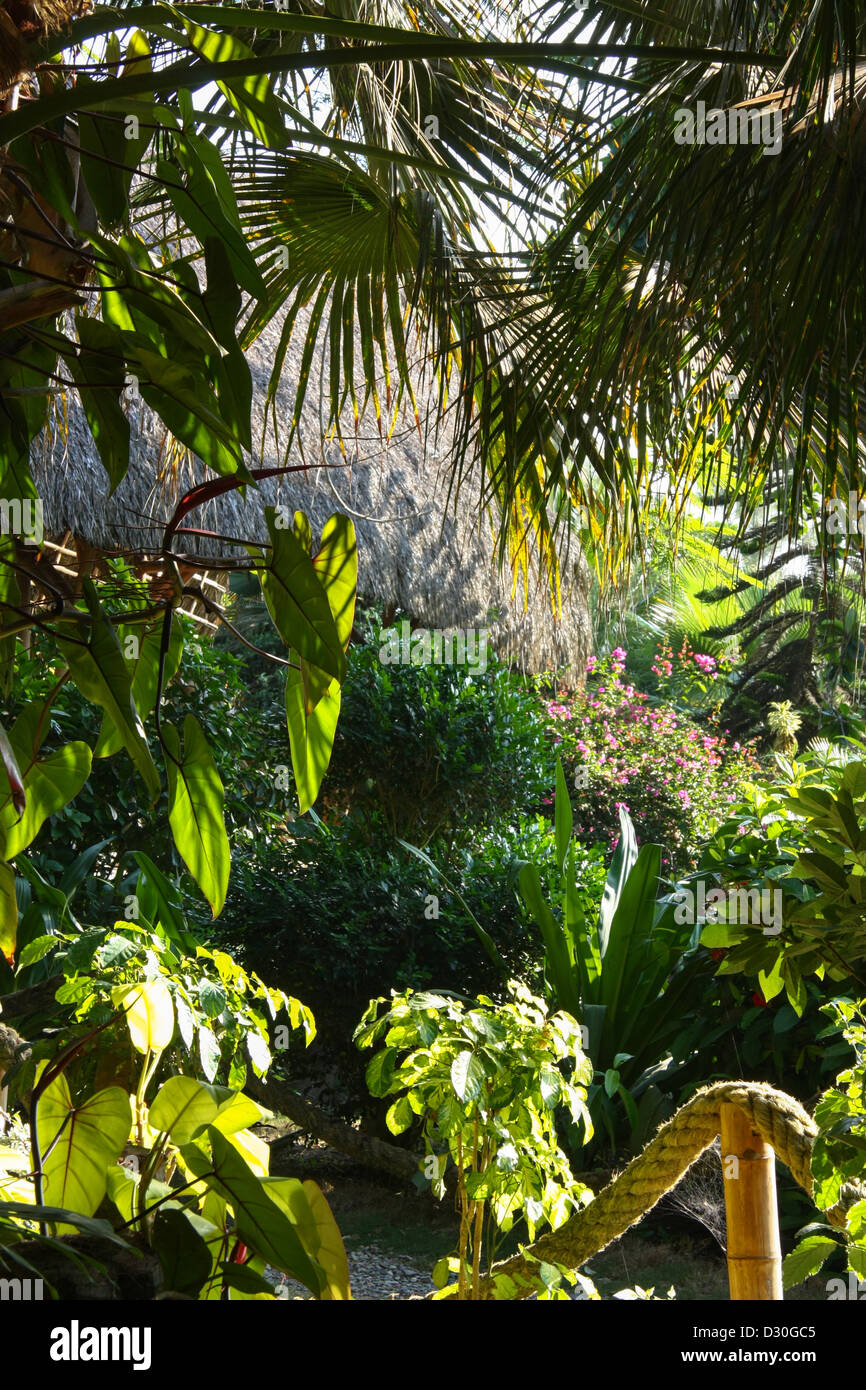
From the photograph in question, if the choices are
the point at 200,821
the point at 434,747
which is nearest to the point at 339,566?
the point at 200,821

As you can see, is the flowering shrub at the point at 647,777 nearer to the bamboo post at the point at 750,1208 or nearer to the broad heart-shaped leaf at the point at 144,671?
the bamboo post at the point at 750,1208

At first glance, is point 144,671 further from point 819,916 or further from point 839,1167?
point 839,1167

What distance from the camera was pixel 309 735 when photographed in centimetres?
91

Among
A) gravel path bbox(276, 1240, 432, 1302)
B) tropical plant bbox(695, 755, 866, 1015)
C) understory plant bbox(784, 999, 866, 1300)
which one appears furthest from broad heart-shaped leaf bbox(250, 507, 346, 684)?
gravel path bbox(276, 1240, 432, 1302)

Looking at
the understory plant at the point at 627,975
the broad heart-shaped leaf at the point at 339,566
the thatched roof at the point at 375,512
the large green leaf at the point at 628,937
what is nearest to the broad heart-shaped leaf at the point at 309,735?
the broad heart-shaped leaf at the point at 339,566

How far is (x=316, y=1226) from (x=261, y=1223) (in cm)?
15

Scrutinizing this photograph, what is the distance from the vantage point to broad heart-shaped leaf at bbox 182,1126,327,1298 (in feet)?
2.34

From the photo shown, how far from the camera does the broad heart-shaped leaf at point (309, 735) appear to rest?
0.91m

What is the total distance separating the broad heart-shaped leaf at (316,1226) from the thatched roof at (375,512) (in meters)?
3.72

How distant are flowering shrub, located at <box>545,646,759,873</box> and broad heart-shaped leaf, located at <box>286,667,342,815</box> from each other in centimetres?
717

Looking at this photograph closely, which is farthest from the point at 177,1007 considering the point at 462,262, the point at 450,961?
the point at 450,961

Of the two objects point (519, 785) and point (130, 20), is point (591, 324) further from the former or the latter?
point (519, 785)

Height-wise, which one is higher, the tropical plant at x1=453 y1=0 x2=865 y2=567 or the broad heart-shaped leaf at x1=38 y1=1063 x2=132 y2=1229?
the tropical plant at x1=453 y1=0 x2=865 y2=567

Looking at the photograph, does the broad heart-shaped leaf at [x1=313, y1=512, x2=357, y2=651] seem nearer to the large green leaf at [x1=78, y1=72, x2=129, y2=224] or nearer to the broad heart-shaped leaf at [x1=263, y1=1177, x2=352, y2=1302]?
the large green leaf at [x1=78, y1=72, x2=129, y2=224]
